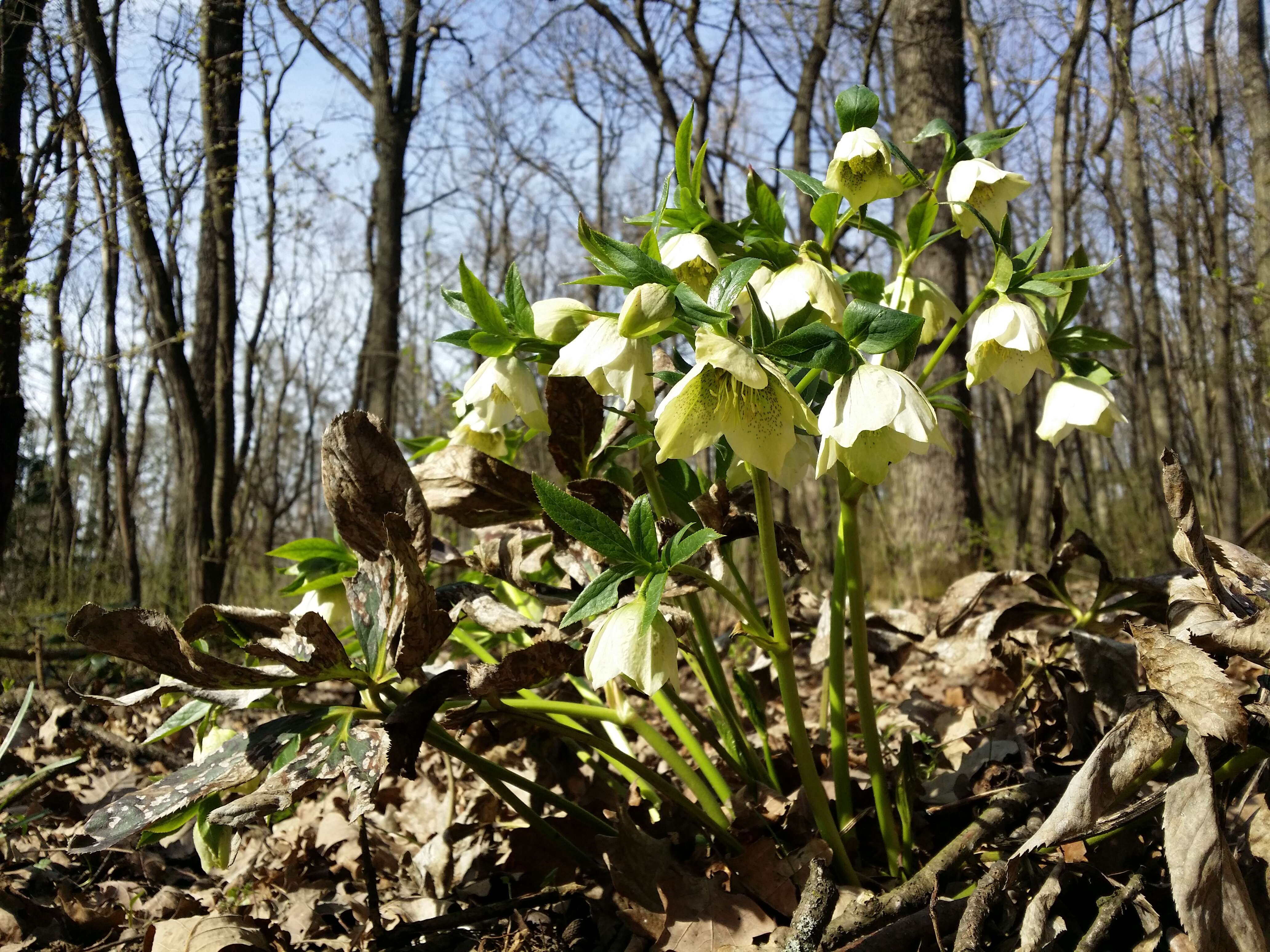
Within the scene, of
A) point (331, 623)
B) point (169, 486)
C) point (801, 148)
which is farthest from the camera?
point (169, 486)

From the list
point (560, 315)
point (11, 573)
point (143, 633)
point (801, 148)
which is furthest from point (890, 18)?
point (11, 573)

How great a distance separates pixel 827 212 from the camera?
936 millimetres

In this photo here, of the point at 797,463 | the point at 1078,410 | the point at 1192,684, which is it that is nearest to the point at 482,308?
the point at 797,463

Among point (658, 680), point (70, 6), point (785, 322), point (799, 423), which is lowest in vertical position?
point (658, 680)

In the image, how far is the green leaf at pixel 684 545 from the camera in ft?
2.46

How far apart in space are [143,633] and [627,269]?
617 millimetres

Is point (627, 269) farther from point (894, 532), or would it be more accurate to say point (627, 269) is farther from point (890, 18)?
point (890, 18)

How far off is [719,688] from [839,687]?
0.19m

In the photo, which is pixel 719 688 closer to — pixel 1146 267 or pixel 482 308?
pixel 482 308

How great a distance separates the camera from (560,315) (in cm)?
95

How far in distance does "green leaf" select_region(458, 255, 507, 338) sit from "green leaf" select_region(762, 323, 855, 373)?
0.31 metres

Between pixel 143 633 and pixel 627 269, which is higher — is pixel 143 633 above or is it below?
below

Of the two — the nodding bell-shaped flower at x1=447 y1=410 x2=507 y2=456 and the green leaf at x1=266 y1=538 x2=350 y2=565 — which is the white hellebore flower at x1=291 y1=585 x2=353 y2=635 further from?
the nodding bell-shaped flower at x1=447 y1=410 x2=507 y2=456

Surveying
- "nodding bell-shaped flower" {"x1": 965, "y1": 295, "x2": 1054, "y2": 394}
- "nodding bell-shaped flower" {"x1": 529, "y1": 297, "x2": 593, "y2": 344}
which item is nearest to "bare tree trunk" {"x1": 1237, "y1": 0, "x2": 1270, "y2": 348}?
"nodding bell-shaped flower" {"x1": 965, "y1": 295, "x2": 1054, "y2": 394}
